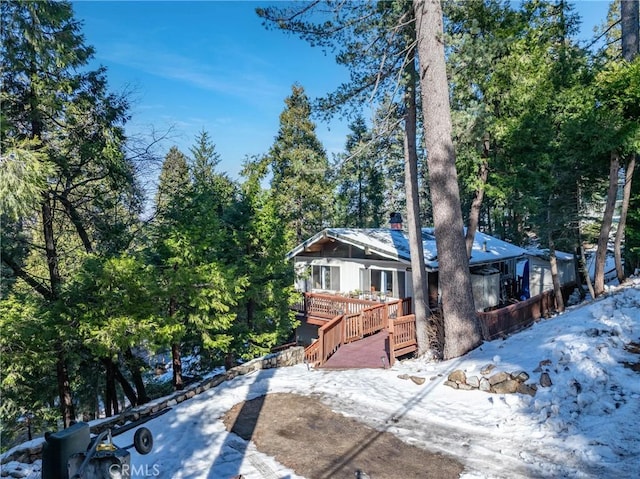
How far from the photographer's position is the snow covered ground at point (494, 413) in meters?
4.82

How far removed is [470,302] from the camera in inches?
357

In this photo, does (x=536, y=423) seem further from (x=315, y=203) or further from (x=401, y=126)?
(x=315, y=203)

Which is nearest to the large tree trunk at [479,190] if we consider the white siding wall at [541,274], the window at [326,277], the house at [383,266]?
the house at [383,266]

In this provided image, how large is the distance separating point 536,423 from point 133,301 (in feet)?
27.7

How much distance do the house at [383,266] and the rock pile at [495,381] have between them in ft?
24.1

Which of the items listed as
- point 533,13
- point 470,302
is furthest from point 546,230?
point 470,302

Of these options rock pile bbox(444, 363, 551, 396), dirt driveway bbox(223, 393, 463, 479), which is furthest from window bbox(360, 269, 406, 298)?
dirt driveway bbox(223, 393, 463, 479)

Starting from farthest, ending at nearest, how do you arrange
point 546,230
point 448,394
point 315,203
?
point 315,203 < point 546,230 < point 448,394

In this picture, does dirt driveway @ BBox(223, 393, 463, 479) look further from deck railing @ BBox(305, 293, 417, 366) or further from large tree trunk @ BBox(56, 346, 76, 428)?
large tree trunk @ BBox(56, 346, 76, 428)

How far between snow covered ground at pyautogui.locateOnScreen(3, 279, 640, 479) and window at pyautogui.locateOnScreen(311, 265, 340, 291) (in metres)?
10.4

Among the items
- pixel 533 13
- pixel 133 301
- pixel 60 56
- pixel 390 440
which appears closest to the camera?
pixel 390 440

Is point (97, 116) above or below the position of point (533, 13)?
below

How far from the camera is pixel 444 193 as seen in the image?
934 centimetres

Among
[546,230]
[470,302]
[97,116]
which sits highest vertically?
[97,116]
